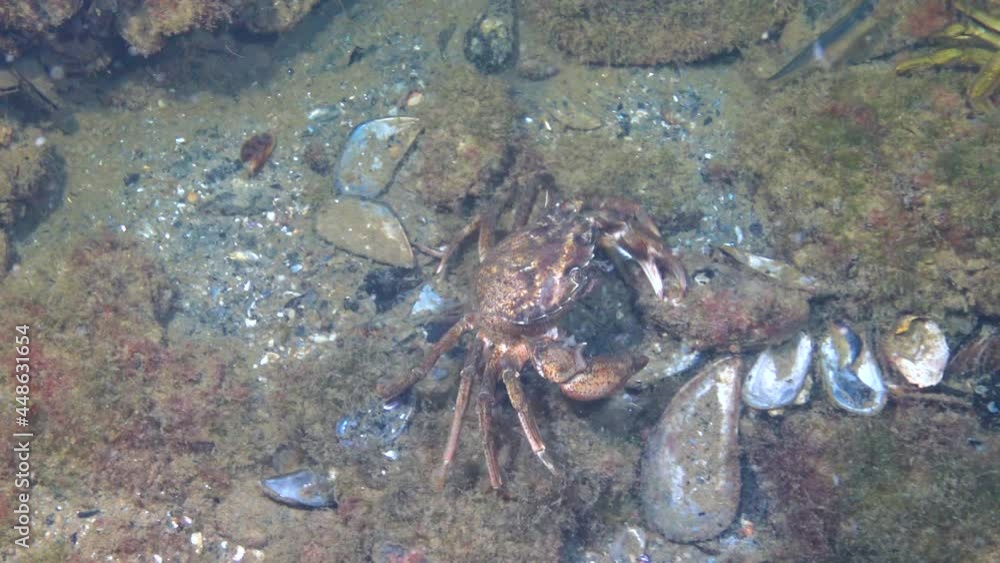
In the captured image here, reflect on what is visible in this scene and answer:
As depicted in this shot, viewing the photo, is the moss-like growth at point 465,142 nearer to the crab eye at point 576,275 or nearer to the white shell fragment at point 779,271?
the crab eye at point 576,275

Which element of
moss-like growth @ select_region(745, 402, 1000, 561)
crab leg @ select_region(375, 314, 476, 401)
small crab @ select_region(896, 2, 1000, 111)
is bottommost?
moss-like growth @ select_region(745, 402, 1000, 561)

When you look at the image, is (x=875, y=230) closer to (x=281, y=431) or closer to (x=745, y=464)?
(x=745, y=464)

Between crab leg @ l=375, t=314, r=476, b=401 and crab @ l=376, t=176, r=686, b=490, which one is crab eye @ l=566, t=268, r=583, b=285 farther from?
crab leg @ l=375, t=314, r=476, b=401

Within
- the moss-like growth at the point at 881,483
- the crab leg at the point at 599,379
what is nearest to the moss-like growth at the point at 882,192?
the moss-like growth at the point at 881,483

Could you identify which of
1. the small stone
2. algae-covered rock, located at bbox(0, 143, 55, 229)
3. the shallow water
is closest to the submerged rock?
the shallow water

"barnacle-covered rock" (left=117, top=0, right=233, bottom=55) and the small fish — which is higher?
"barnacle-covered rock" (left=117, top=0, right=233, bottom=55)

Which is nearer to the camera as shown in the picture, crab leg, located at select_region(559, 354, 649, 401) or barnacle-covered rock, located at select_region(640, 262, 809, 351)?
crab leg, located at select_region(559, 354, 649, 401)

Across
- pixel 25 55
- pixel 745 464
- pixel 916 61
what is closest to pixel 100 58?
pixel 25 55
